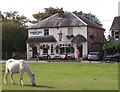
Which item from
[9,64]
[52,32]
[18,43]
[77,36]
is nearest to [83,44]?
[77,36]

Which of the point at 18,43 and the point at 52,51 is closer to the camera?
the point at 52,51

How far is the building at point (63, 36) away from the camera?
75.9m

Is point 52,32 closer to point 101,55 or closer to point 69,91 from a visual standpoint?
point 101,55

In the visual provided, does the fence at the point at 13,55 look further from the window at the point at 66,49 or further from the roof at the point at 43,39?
the window at the point at 66,49

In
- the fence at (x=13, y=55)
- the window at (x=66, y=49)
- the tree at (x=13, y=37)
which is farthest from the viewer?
the tree at (x=13, y=37)

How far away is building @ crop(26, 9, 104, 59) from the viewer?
249 feet

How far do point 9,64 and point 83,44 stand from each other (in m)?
53.8

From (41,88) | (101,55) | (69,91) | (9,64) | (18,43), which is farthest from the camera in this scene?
(18,43)

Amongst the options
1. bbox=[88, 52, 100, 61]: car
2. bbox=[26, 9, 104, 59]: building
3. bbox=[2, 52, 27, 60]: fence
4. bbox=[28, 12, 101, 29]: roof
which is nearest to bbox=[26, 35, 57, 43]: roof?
bbox=[26, 9, 104, 59]: building

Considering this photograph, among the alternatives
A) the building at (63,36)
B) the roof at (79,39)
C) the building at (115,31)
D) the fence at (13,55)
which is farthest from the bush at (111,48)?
the fence at (13,55)

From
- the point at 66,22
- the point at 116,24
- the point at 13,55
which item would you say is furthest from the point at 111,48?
the point at 13,55

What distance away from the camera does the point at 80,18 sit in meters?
79.5

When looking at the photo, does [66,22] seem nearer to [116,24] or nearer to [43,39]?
[43,39]

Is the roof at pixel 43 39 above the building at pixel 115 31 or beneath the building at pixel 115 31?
beneath
